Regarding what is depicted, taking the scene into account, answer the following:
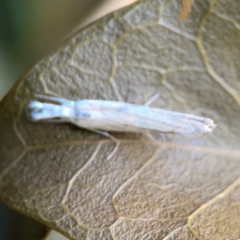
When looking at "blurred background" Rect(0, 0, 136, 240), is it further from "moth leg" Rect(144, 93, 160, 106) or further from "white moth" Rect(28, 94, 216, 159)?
"moth leg" Rect(144, 93, 160, 106)

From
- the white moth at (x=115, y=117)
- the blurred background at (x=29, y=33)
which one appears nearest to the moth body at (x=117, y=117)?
the white moth at (x=115, y=117)

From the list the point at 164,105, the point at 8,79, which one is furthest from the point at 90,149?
the point at 8,79

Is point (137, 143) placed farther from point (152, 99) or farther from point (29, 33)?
point (29, 33)

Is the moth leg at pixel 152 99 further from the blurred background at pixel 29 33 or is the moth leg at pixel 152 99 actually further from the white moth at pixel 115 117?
the blurred background at pixel 29 33

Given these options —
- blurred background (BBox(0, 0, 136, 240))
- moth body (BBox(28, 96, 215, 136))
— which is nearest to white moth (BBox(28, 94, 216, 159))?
moth body (BBox(28, 96, 215, 136))

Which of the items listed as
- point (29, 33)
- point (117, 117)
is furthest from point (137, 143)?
point (29, 33)

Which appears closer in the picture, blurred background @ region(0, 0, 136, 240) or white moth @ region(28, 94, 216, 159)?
white moth @ region(28, 94, 216, 159)

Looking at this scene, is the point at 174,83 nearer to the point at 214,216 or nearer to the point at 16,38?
the point at 214,216
